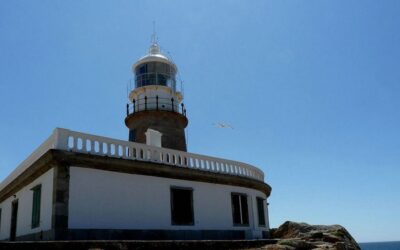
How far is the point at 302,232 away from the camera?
20219mm

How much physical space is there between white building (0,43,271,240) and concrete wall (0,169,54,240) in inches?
1.3

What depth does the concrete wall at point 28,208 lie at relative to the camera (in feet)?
41.3

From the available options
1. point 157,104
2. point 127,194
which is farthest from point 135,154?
point 157,104

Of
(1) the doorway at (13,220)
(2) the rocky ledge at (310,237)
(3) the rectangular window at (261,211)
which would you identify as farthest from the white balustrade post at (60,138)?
(3) the rectangular window at (261,211)

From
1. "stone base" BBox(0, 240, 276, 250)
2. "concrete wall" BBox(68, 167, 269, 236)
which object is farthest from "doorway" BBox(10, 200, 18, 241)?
"stone base" BBox(0, 240, 276, 250)

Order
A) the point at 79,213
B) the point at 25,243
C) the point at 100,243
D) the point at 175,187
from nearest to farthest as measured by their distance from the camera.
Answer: the point at 25,243
the point at 100,243
the point at 79,213
the point at 175,187

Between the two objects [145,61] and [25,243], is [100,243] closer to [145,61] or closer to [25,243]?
[25,243]

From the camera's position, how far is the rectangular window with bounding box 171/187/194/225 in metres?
15.2

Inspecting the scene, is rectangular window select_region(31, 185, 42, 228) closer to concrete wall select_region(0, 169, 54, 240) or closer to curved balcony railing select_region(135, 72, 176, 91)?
concrete wall select_region(0, 169, 54, 240)

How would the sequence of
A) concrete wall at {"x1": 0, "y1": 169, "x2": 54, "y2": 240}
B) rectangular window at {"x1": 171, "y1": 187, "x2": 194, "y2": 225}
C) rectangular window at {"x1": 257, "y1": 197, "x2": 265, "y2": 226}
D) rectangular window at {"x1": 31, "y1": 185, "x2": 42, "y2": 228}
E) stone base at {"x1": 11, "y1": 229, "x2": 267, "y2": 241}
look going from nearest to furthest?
stone base at {"x1": 11, "y1": 229, "x2": 267, "y2": 241} → concrete wall at {"x1": 0, "y1": 169, "x2": 54, "y2": 240} → rectangular window at {"x1": 31, "y1": 185, "x2": 42, "y2": 228} → rectangular window at {"x1": 171, "y1": 187, "x2": 194, "y2": 225} → rectangular window at {"x1": 257, "y1": 197, "x2": 265, "y2": 226}

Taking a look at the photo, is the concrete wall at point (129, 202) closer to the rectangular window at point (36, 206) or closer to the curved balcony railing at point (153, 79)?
the rectangular window at point (36, 206)

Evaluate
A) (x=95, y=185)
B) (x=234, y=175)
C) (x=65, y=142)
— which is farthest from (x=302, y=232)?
(x=65, y=142)

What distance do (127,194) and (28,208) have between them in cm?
370

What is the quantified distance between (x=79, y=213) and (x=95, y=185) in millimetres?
1025
